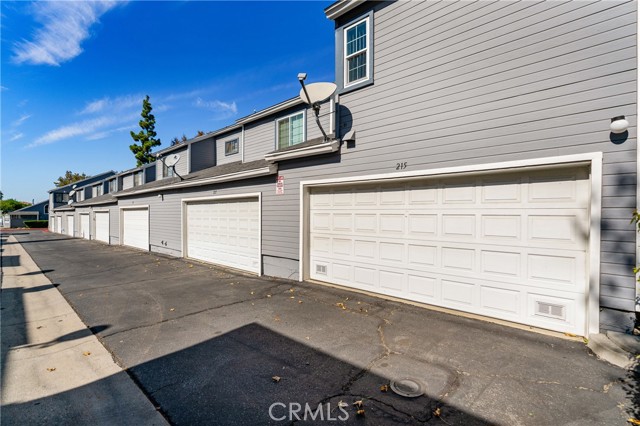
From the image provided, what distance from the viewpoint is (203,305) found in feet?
18.8

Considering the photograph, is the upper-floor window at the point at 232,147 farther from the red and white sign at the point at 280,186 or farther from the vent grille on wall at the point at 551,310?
the vent grille on wall at the point at 551,310

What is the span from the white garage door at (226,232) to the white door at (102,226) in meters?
12.7

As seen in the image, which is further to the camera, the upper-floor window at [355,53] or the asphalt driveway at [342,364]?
the upper-floor window at [355,53]

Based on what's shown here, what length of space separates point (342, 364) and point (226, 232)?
294 inches

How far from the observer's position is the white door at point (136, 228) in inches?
595

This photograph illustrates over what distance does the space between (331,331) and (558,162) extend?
13.6 ft

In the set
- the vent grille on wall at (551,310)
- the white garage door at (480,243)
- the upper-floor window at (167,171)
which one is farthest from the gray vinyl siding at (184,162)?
the vent grille on wall at (551,310)

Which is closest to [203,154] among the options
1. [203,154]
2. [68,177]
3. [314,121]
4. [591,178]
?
[203,154]

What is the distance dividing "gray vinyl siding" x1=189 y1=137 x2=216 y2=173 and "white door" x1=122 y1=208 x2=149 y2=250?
366cm

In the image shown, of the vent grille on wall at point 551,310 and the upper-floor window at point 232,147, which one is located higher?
the upper-floor window at point 232,147

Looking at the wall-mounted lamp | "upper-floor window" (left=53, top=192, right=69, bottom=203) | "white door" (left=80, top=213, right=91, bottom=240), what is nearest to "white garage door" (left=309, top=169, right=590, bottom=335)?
the wall-mounted lamp

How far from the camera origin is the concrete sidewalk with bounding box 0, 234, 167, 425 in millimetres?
2523

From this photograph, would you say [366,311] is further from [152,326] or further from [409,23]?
[409,23]

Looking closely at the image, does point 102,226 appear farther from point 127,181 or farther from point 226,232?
point 226,232
